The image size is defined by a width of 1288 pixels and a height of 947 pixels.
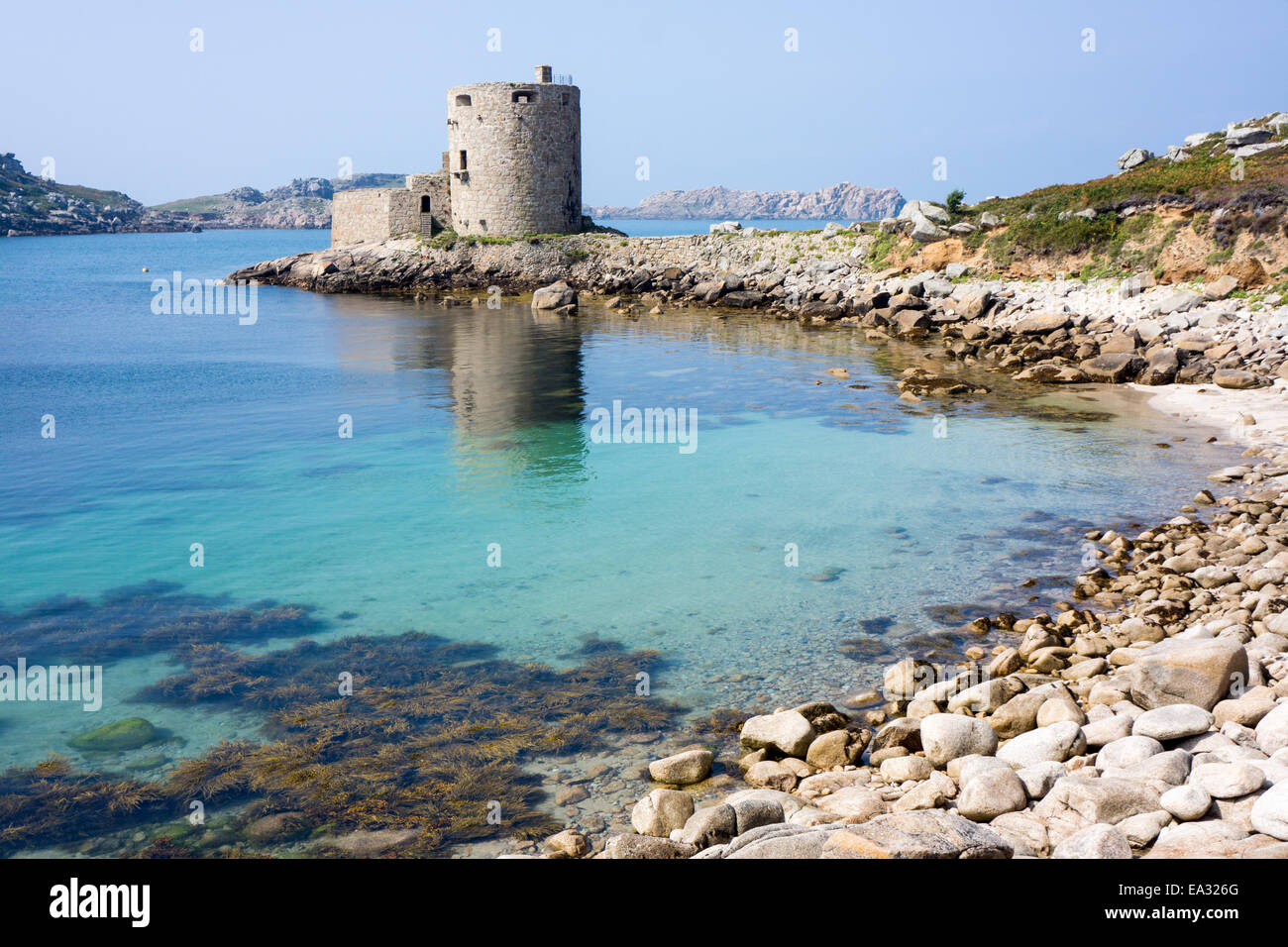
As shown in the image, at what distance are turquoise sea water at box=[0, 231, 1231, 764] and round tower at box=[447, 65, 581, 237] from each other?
26235 millimetres

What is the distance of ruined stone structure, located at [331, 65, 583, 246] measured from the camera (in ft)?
178

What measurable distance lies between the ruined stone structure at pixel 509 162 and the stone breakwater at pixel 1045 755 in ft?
162

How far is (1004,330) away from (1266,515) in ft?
63.1

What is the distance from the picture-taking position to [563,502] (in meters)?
17.2

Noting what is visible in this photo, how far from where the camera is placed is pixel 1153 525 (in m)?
14.6

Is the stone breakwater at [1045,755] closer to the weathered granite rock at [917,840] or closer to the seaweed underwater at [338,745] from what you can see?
the weathered granite rock at [917,840]

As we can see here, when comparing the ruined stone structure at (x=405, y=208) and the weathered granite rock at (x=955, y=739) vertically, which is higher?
the ruined stone structure at (x=405, y=208)

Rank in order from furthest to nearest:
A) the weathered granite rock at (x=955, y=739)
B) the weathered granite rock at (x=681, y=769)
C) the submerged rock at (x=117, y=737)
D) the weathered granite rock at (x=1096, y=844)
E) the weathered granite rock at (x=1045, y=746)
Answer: the submerged rock at (x=117, y=737) < the weathered granite rock at (x=681, y=769) < the weathered granite rock at (x=955, y=739) < the weathered granite rock at (x=1045, y=746) < the weathered granite rock at (x=1096, y=844)

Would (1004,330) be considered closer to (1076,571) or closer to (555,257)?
(1076,571)

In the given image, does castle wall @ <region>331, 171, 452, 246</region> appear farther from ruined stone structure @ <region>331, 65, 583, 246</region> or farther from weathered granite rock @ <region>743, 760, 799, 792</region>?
weathered granite rock @ <region>743, 760, 799, 792</region>

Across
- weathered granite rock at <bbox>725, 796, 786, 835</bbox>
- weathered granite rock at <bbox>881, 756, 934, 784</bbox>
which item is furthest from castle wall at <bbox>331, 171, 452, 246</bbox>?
weathered granite rock at <bbox>725, 796, 786, 835</bbox>

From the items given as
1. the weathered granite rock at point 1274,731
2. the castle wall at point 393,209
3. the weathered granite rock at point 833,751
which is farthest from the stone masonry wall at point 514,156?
the weathered granite rock at point 1274,731

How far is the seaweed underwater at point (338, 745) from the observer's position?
7.61 m

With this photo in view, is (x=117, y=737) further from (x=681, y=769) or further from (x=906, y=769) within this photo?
(x=906, y=769)
